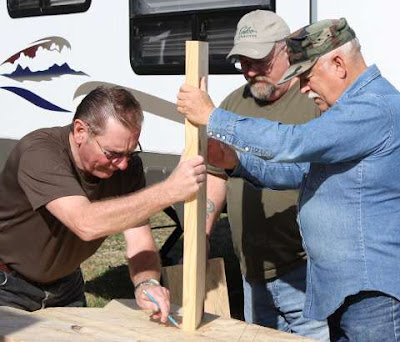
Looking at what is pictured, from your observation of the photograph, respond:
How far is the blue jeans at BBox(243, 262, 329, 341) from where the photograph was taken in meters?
3.52

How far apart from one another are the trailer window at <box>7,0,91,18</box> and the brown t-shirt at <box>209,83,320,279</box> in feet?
8.60

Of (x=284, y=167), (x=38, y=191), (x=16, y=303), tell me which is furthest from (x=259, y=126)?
(x=16, y=303)

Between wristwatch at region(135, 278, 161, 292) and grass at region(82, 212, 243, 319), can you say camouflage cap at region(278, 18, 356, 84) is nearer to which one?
wristwatch at region(135, 278, 161, 292)

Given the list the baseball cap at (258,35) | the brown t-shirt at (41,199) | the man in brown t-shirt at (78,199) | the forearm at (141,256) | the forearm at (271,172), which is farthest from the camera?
the baseball cap at (258,35)

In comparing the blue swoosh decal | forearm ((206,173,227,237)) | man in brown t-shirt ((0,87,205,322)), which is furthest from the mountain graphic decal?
man in brown t-shirt ((0,87,205,322))

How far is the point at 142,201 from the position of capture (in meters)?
2.65

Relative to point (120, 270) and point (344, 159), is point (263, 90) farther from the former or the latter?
point (120, 270)

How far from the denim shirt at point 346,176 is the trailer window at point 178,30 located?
2.42 metres

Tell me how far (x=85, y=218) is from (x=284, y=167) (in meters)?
0.79

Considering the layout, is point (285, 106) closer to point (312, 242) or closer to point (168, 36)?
point (312, 242)

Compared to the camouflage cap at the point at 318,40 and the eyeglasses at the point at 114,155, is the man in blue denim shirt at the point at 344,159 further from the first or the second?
the eyeglasses at the point at 114,155

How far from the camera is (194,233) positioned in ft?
8.50

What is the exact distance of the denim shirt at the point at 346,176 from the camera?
7.78ft

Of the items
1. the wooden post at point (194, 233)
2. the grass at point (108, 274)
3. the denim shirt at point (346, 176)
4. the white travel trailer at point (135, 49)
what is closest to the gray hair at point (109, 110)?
the wooden post at point (194, 233)
